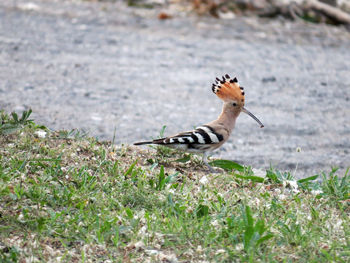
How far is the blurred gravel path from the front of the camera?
21.6 ft

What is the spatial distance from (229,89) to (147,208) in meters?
1.59

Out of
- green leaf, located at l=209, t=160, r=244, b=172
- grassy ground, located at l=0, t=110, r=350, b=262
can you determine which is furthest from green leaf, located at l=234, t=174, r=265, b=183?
green leaf, located at l=209, t=160, r=244, b=172

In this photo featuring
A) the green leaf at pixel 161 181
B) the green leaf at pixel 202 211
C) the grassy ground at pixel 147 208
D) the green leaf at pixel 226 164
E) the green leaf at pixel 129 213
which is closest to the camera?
the grassy ground at pixel 147 208

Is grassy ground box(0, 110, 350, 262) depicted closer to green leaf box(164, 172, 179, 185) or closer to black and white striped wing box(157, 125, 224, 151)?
green leaf box(164, 172, 179, 185)

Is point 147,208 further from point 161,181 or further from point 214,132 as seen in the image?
point 214,132

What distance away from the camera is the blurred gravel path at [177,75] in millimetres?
6570

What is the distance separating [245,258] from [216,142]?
1.60m

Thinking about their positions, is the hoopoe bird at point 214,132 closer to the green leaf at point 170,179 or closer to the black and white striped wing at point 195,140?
the black and white striped wing at point 195,140

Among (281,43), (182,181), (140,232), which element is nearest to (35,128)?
(182,181)

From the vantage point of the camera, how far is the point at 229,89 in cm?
513

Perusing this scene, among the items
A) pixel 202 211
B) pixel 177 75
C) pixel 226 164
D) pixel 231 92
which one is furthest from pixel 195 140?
pixel 177 75

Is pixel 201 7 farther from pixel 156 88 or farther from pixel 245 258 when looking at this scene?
pixel 245 258

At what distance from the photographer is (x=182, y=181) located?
459 cm

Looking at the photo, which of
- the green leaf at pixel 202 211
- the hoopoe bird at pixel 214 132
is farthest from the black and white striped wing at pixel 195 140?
the green leaf at pixel 202 211
